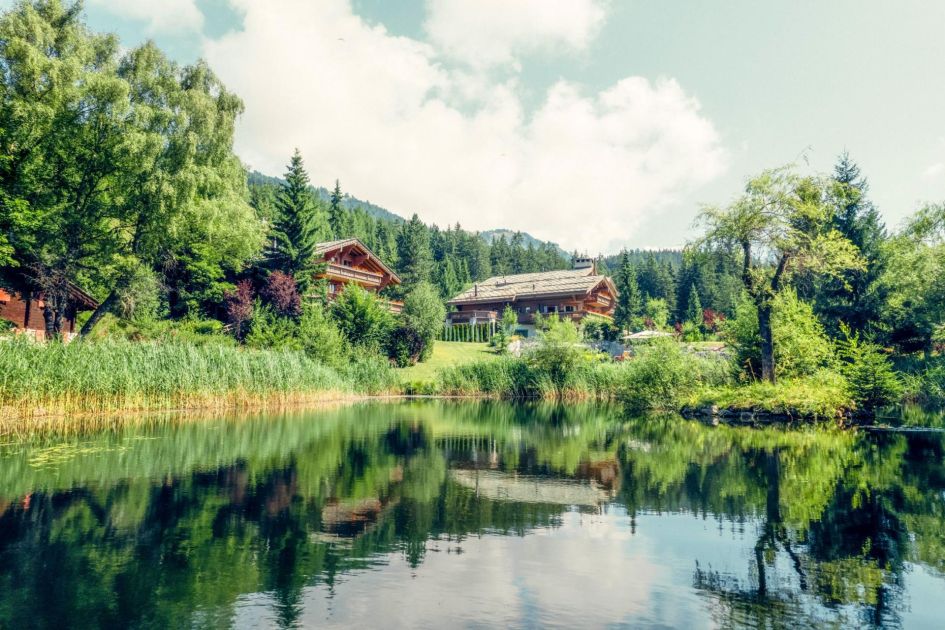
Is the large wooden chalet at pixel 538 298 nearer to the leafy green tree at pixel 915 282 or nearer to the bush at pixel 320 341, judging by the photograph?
the bush at pixel 320 341

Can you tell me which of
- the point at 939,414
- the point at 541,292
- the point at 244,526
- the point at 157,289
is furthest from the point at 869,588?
the point at 541,292

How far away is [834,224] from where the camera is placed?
39625 millimetres

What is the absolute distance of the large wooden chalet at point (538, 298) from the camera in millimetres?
63625

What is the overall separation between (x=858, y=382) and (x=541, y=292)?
43.0m

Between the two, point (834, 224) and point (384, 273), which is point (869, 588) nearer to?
point (834, 224)

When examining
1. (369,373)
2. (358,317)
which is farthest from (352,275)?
(369,373)

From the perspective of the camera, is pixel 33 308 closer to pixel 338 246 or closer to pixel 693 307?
pixel 338 246

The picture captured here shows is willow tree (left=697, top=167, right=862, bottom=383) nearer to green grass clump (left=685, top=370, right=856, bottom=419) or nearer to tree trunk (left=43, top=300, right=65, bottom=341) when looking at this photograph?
green grass clump (left=685, top=370, right=856, bottom=419)

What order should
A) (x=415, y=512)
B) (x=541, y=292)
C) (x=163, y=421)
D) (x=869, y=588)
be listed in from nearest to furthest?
1. (x=869, y=588)
2. (x=415, y=512)
3. (x=163, y=421)
4. (x=541, y=292)

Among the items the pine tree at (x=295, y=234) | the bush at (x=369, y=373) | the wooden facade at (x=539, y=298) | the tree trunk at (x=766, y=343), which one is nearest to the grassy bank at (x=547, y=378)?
the bush at (x=369, y=373)

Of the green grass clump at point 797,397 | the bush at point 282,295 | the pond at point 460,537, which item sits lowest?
the pond at point 460,537

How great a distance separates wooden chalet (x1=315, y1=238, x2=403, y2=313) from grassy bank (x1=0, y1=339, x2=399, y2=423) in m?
20.0

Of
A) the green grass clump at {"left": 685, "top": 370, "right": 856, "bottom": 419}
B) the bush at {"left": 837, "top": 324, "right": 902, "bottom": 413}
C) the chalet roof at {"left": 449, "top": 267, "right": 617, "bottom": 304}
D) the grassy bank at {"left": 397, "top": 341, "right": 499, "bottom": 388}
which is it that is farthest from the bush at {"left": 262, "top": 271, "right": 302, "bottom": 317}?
the chalet roof at {"left": 449, "top": 267, "right": 617, "bottom": 304}

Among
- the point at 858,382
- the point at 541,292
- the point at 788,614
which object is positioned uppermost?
the point at 541,292
